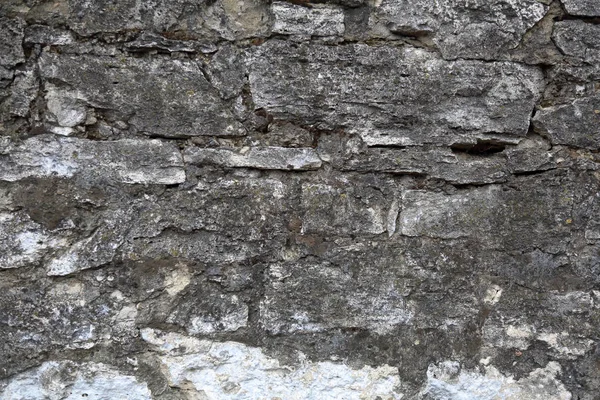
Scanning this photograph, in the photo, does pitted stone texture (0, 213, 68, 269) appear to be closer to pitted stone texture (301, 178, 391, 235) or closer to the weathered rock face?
the weathered rock face

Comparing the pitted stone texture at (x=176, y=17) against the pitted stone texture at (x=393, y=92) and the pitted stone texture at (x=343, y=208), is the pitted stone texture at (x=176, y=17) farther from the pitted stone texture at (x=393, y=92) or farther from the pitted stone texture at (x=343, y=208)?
the pitted stone texture at (x=343, y=208)

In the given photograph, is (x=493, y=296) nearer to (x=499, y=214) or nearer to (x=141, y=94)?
(x=499, y=214)

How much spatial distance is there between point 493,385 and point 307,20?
126cm

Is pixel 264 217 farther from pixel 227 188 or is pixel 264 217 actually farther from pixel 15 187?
pixel 15 187

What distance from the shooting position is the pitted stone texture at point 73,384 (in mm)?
1608

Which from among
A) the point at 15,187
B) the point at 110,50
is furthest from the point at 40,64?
the point at 15,187

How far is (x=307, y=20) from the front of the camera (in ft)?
5.46

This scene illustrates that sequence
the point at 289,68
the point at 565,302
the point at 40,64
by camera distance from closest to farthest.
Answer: the point at 40,64, the point at 289,68, the point at 565,302

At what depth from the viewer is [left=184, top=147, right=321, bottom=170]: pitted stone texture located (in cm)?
166

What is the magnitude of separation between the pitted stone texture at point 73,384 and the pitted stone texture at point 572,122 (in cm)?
146

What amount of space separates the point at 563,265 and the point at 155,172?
4.25 feet

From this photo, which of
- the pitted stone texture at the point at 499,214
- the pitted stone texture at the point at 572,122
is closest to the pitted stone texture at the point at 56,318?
the pitted stone texture at the point at 499,214

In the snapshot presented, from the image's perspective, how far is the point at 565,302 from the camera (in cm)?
178

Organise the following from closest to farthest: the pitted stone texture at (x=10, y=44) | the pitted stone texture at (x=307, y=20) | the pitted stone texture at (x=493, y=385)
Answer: the pitted stone texture at (x=10, y=44) → the pitted stone texture at (x=307, y=20) → the pitted stone texture at (x=493, y=385)
